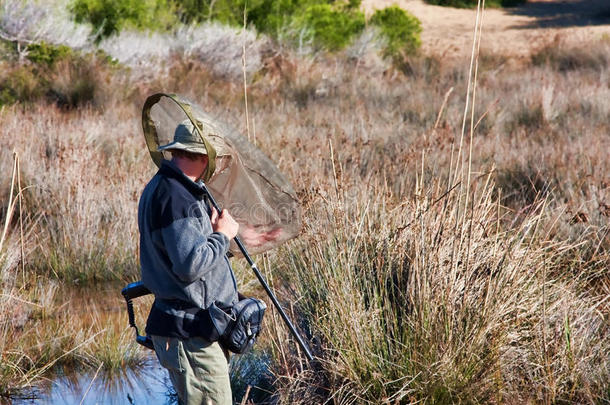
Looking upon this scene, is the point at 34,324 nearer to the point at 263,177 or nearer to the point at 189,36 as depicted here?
the point at 263,177

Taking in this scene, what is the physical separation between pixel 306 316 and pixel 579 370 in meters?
1.38

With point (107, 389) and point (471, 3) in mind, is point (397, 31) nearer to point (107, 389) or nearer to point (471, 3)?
point (471, 3)

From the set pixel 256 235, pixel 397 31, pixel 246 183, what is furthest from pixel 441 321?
pixel 397 31

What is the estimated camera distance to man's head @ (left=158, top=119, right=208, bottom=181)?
3.25 meters

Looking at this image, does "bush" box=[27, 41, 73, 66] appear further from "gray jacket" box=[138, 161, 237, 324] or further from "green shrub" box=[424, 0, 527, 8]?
"green shrub" box=[424, 0, 527, 8]

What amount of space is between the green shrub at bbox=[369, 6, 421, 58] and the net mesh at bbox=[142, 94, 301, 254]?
542 inches

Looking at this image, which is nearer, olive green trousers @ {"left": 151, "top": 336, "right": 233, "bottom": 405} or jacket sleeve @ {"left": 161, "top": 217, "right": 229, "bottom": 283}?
jacket sleeve @ {"left": 161, "top": 217, "right": 229, "bottom": 283}

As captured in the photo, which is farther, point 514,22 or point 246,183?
point 514,22

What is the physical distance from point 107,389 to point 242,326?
1989 millimetres

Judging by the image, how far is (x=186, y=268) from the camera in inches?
122

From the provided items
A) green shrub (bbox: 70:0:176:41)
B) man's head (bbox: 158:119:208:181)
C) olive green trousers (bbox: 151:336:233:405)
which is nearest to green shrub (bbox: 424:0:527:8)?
green shrub (bbox: 70:0:176:41)

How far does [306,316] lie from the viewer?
4.43m

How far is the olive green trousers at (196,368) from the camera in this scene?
335 centimetres

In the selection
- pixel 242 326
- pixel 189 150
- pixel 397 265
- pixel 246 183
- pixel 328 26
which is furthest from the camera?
pixel 328 26
